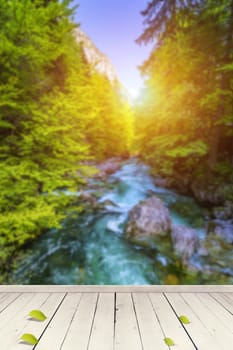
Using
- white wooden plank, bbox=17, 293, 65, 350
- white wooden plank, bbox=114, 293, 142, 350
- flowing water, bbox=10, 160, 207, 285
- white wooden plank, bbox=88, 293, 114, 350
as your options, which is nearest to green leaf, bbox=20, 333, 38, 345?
white wooden plank, bbox=17, 293, 65, 350

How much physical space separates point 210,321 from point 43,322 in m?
1.14

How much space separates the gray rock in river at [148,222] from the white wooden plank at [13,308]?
2.26 meters

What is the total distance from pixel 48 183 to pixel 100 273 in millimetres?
1610

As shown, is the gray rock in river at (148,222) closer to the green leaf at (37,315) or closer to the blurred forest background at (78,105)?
the blurred forest background at (78,105)

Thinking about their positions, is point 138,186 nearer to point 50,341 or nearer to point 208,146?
point 208,146

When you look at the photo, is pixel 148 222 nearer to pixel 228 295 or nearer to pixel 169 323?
pixel 228 295

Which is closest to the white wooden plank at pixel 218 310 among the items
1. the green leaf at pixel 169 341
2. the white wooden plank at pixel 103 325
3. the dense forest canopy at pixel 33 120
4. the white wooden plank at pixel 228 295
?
the white wooden plank at pixel 228 295

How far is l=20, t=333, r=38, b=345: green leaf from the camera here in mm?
1121

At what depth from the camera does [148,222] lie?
3.74m

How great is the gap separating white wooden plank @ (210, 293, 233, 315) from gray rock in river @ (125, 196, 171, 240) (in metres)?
1.91

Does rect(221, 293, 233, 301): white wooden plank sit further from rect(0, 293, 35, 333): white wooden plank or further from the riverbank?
rect(0, 293, 35, 333): white wooden plank

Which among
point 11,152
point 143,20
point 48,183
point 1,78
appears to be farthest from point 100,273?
point 143,20

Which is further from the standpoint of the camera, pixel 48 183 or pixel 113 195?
pixel 113 195

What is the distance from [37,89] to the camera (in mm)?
3059
